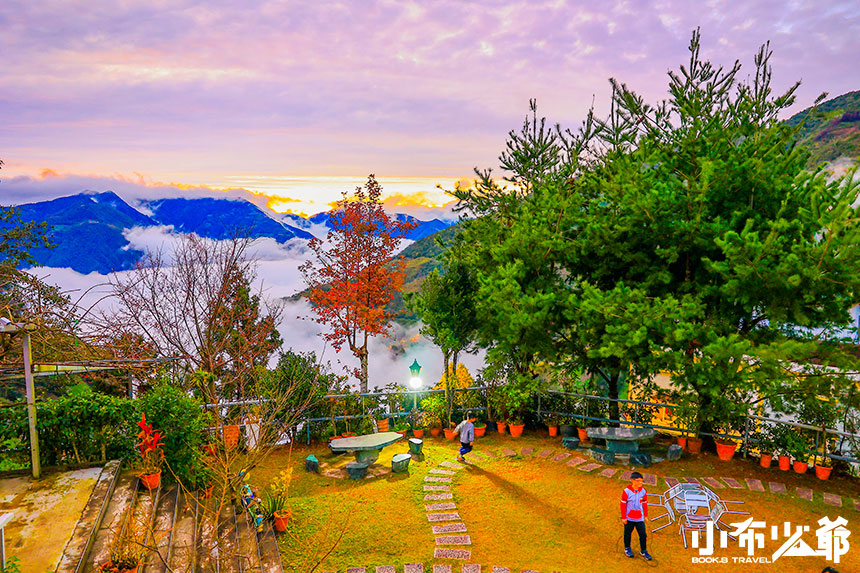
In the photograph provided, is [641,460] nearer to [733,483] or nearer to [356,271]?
[733,483]

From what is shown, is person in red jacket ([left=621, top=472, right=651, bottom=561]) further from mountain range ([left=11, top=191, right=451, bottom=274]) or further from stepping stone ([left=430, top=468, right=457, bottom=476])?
mountain range ([left=11, top=191, right=451, bottom=274])

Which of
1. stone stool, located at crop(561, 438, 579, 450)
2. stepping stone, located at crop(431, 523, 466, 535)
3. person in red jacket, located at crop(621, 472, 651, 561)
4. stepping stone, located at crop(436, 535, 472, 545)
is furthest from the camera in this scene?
stone stool, located at crop(561, 438, 579, 450)

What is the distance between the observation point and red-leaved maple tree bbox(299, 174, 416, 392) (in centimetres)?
1563

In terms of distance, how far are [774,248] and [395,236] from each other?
10.8 m

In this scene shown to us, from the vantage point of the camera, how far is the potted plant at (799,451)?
9531 millimetres

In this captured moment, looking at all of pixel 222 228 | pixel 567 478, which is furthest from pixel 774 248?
pixel 222 228

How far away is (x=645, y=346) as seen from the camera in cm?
973

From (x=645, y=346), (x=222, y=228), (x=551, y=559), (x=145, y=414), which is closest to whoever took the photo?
(x=551, y=559)

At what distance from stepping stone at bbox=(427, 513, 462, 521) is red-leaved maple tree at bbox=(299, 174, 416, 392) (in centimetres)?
760

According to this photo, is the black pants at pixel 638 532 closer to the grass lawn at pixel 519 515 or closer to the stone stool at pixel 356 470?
the grass lawn at pixel 519 515

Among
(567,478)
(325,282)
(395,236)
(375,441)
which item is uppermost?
(395,236)

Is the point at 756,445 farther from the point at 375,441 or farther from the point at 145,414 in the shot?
the point at 145,414

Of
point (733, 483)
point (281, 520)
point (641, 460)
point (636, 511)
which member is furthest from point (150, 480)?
point (733, 483)

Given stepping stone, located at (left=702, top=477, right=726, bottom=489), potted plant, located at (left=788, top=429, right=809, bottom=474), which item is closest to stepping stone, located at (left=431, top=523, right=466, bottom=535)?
stepping stone, located at (left=702, top=477, right=726, bottom=489)
